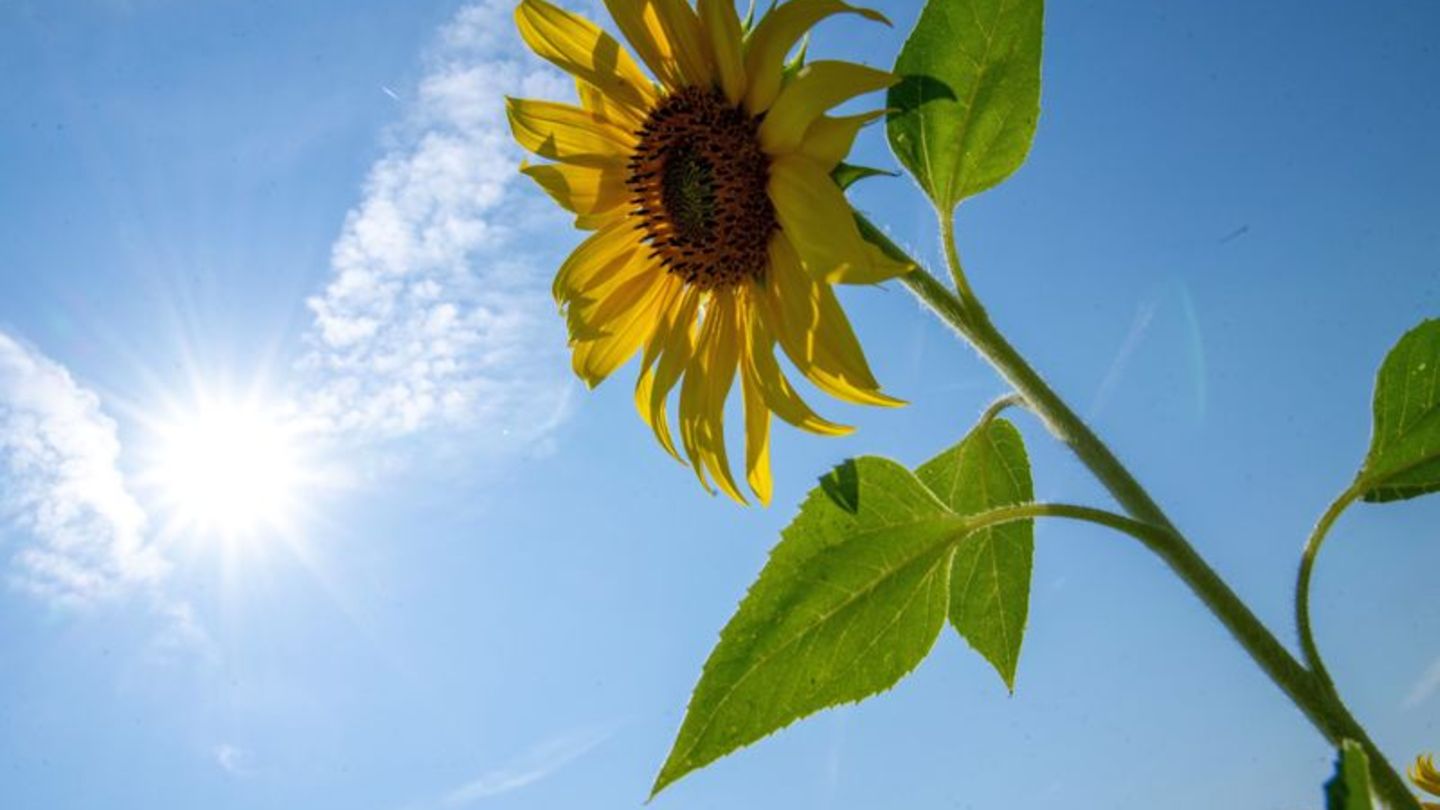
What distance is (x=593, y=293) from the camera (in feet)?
8.43

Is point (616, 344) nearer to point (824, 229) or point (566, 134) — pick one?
point (566, 134)

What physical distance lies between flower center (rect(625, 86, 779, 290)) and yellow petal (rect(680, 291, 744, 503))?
0.08m

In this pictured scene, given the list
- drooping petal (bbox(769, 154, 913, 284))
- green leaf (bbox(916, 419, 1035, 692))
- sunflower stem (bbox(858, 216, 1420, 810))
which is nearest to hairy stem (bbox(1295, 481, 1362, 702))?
sunflower stem (bbox(858, 216, 1420, 810))

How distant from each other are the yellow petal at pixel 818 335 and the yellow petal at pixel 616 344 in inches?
15.3

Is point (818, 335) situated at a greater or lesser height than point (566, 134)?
lesser

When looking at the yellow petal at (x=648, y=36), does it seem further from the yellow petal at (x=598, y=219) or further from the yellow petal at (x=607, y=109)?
the yellow petal at (x=598, y=219)

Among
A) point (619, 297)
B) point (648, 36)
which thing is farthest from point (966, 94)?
point (619, 297)

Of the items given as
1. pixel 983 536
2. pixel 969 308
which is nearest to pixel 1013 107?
pixel 969 308

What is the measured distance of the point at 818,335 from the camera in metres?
2.09

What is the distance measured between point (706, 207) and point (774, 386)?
44 cm

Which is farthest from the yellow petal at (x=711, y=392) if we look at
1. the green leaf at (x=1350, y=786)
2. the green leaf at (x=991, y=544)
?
the green leaf at (x=1350, y=786)

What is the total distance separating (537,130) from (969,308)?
1.13 metres

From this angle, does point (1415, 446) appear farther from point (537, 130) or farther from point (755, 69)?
point (537, 130)

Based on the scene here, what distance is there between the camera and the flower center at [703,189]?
2.30 metres
